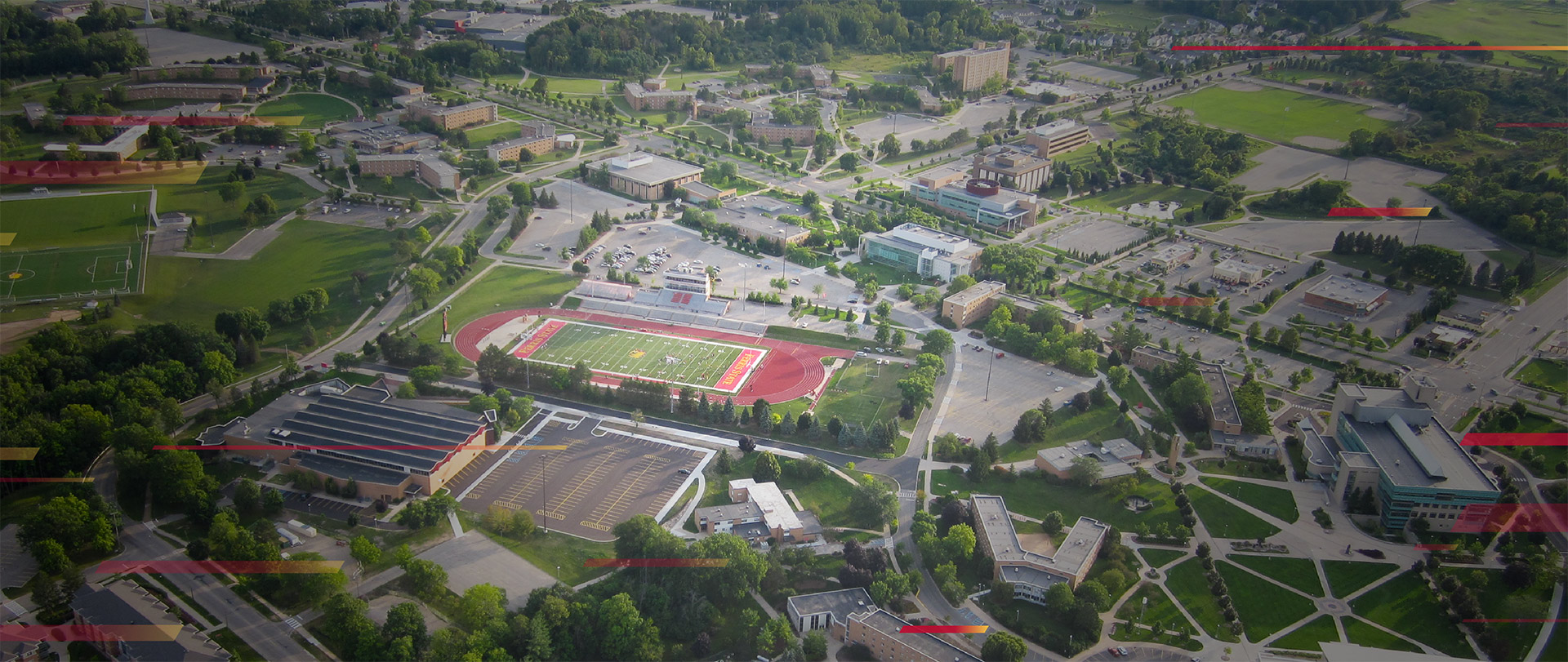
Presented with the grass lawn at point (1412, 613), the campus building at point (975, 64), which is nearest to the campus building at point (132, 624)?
the grass lawn at point (1412, 613)

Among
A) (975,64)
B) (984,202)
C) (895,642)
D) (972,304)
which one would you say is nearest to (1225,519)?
(895,642)

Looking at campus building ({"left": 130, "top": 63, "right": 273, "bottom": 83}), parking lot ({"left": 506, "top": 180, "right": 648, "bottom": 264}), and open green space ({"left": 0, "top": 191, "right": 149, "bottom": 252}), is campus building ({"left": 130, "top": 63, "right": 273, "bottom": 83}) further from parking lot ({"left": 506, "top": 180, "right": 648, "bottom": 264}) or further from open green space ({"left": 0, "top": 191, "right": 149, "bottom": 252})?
parking lot ({"left": 506, "top": 180, "right": 648, "bottom": 264})

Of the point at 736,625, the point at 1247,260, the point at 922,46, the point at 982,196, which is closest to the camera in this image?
the point at 736,625

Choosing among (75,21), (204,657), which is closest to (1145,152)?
(204,657)

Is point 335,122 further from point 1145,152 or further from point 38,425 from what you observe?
point 1145,152

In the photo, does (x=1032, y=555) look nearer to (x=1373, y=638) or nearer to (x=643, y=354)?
(x=1373, y=638)

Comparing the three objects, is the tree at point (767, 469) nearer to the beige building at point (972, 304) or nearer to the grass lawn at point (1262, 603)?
the grass lawn at point (1262, 603)

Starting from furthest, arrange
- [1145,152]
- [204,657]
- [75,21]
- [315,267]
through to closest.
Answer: [75,21]
[1145,152]
[315,267]
[204,657]

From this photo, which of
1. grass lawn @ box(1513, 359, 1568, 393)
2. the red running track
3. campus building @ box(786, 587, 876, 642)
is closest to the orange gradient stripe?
the red running track
